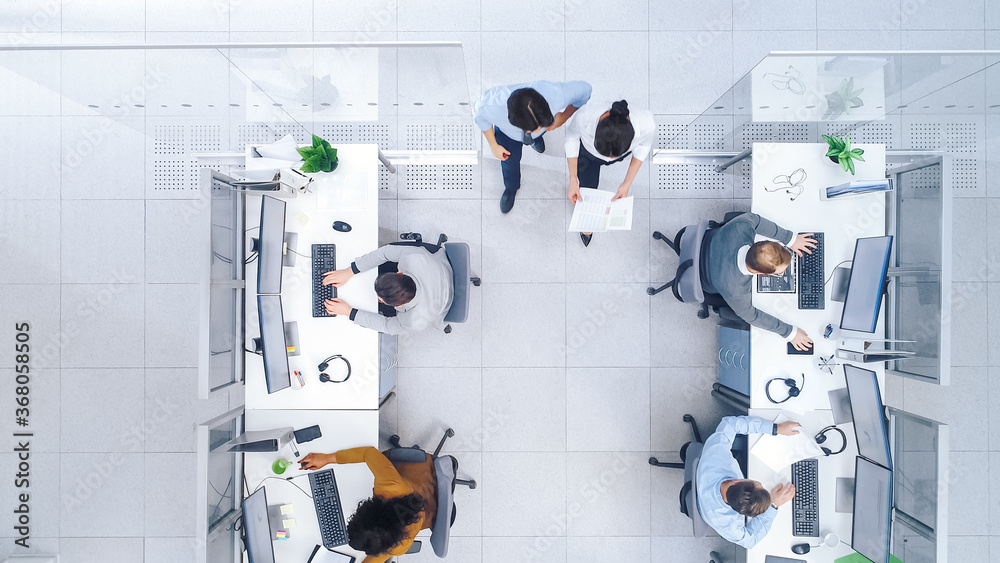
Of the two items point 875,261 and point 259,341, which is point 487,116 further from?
point 875,261

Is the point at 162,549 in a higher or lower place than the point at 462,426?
lower

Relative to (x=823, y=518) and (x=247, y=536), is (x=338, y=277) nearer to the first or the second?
(x=247, y=536)

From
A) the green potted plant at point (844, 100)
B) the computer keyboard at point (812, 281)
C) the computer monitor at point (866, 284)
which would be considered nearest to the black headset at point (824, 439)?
the computer monitor at point (866, 284)

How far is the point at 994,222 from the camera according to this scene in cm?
315

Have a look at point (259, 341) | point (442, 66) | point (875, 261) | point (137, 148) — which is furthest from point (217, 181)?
point (875, 261)

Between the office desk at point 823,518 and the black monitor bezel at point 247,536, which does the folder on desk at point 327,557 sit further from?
the office desk at point 823,518

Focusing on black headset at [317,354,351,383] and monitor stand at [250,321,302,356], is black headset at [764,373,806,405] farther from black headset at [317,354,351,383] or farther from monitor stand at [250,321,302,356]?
monitor stand at [250,321,302,356]

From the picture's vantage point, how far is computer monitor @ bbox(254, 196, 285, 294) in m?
2.33

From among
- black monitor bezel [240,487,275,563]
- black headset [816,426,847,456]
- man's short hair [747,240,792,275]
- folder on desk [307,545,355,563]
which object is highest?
man's short hair [747,240,792,275]

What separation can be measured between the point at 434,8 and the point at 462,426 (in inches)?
124

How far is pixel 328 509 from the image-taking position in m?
2.51

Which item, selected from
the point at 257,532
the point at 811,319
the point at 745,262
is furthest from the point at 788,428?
the point at 257,532

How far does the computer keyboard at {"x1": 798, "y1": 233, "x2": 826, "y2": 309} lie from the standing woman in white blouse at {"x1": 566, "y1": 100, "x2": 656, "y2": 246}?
1.11m

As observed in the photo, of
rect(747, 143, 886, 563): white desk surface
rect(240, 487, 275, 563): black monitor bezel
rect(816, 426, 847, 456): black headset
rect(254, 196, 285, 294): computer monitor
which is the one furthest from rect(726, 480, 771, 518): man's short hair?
rect(254, 196, 285, 294): computer monitor
